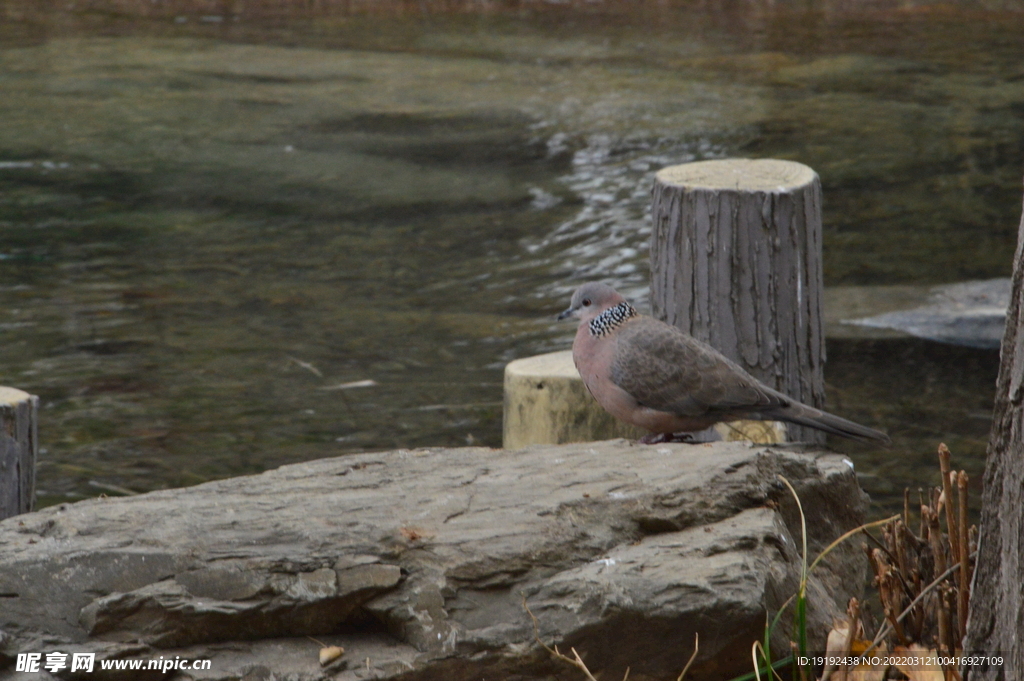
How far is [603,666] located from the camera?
2795 mm

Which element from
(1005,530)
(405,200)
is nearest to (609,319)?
(1005,530)

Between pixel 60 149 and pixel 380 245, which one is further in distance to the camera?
pixel 60 149

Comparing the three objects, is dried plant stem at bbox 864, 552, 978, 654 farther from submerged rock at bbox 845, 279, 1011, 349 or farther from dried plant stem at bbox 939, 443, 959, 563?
submerged rock at bbox 845, 279, 1011, 349

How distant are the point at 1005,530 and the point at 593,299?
1.92 m

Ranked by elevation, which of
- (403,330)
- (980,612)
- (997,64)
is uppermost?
(997,64)

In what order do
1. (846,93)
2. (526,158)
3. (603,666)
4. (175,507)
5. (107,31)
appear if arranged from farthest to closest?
(107,31) → (846,93) → (526,158) → (175,507) → (603,666)

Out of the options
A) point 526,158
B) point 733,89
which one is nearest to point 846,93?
point 733,89

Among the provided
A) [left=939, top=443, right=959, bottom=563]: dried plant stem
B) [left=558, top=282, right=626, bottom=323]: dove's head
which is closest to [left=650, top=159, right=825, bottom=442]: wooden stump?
[left=558, top=282, right=626, bottom=323]: dove's head

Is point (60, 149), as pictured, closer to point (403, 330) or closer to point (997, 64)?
point (403, 330)

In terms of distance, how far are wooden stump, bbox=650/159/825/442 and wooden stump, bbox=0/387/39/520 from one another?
7.62 ft

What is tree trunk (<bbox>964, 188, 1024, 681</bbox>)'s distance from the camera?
2332 millimetres

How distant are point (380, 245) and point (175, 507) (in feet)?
22.5

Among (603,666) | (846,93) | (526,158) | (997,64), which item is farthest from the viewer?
(997,64)

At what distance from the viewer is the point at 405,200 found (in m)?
11.0
